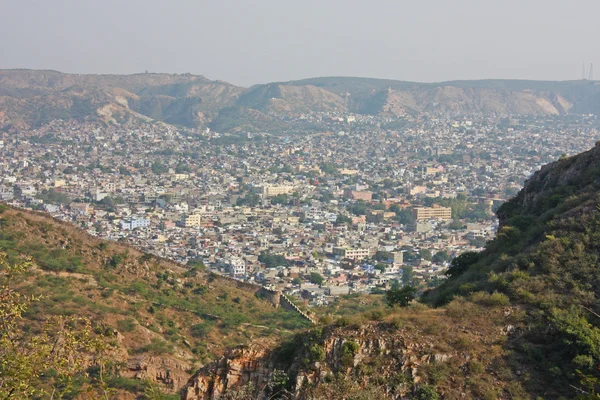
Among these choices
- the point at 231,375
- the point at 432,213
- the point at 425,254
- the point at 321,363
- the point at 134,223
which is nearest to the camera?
the point at 321,363

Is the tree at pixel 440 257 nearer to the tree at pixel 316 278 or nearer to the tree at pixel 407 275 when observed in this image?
the tree at pixel 407 275

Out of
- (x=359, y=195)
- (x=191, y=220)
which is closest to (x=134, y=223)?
(x=191, y=220)

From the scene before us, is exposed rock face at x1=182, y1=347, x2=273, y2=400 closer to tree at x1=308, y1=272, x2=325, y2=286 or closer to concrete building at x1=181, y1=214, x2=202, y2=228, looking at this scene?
tree at x1=308, y1=272, x2=325, y2=286

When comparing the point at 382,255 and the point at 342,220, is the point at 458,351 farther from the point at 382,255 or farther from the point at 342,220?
the point at 342,220

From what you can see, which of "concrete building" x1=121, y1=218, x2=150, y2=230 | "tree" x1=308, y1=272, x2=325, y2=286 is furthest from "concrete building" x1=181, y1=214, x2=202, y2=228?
"tree" x1=308, y1=272, x2=325, y2=286

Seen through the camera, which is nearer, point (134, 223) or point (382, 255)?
point (382, 255)

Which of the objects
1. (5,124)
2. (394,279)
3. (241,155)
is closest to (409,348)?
(394,279)
